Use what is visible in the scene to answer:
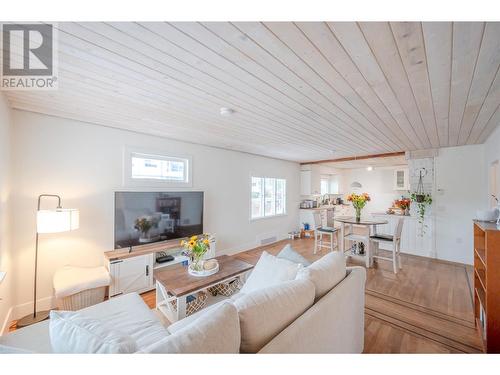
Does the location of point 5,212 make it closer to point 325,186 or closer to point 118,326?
point 118,326

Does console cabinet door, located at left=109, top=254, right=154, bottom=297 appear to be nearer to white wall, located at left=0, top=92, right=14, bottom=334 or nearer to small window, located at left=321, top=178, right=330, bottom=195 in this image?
white wall, located at left=0, top=92, right=14, bottom=334

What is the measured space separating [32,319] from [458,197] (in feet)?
22.5

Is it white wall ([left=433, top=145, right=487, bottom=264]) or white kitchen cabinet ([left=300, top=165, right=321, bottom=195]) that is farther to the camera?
white kitchen cabinet ([left=300, top=165, right=321, bottom=195])

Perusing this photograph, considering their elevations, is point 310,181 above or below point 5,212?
above

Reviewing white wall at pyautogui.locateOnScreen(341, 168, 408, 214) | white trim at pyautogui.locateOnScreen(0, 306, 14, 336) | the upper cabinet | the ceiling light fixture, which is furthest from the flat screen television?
white wall at pyautogui.locateOnScreen(341, 168, 408, 214)

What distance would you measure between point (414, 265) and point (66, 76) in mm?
5624

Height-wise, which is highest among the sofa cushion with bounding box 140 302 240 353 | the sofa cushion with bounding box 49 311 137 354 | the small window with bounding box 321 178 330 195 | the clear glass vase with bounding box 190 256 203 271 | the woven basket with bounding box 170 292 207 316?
the small window with bounding box 321 178 330 195

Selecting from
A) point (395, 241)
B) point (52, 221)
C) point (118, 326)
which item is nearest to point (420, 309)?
point (395, 241)

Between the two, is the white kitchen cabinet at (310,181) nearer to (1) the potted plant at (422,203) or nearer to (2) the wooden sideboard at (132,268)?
(1) the potted plant at (422,203)

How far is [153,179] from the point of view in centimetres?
334

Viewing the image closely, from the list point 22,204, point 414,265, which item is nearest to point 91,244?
point 22,204

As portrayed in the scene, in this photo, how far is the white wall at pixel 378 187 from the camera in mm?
7200

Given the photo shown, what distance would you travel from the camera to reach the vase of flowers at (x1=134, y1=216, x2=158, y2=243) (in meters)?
3.01

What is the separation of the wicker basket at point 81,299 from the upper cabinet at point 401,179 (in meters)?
8.08
